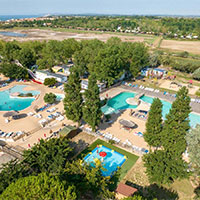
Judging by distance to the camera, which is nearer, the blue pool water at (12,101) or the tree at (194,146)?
the tree at (194,146)

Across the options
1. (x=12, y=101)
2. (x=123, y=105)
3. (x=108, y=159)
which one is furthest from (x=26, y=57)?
(x=108, y=159)

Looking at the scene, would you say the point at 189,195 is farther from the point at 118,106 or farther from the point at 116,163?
the point at 118,106

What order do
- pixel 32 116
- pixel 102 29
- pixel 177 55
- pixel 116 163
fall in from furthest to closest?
1. pixel 102 29
2. pixel 177 55
3. pixel 32 116
4. pixel 116 163

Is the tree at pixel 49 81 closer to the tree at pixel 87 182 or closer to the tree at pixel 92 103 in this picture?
the tree at pixel 92 103

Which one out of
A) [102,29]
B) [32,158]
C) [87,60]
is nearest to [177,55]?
[87,60]

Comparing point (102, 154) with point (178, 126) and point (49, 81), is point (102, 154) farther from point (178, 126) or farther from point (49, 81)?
point (49, 81)

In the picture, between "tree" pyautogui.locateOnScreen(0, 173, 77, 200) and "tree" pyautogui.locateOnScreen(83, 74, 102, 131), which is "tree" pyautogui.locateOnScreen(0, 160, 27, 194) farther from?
"tree" pyautogui.locateOnScreen(83, 74, 102, 131)

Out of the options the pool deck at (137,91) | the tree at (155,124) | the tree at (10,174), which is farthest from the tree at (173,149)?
the pool deck at (137,91)
